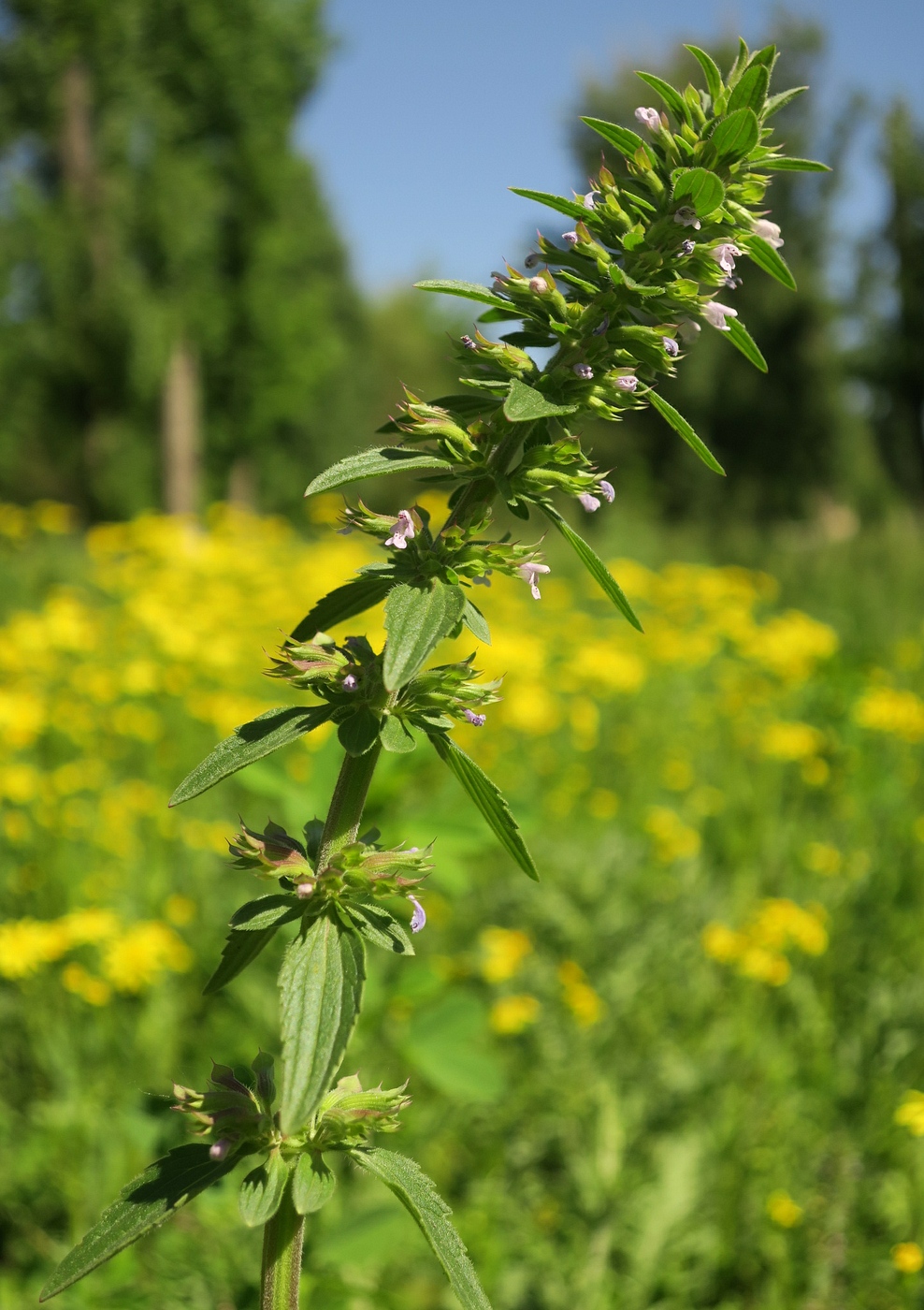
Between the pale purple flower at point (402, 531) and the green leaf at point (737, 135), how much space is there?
33cm

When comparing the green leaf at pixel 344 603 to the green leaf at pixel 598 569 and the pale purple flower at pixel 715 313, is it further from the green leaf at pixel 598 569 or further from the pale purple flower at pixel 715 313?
the pale purple flower at pixel 715 313

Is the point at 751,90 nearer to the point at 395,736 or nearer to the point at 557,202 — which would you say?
the point at 557,202

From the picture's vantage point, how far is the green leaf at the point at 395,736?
0.71 m

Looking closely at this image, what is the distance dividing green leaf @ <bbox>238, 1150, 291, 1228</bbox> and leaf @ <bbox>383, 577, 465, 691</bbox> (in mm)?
372

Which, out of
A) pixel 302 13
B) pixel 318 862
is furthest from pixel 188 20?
pixel 318 862

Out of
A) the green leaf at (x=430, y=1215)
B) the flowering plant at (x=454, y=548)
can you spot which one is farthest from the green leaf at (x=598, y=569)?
the green leaf at (x=430, y=1215)

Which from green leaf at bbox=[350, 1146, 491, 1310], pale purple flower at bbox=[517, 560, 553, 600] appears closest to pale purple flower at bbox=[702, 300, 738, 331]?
pale purple flower at bbox=[517, 560, 553, 600]

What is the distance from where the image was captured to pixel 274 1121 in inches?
30.7

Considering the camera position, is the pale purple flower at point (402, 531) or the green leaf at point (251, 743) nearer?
the green leaf at point (251, 743)

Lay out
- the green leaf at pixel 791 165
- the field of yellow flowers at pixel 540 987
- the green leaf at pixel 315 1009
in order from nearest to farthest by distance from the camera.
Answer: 1. the green leaf at pixel 315 1009
2. the green leaf at pixel 791 165
3. the field of yellow flowers at pixel 540 987

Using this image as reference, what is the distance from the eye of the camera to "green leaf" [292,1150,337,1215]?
698 mm

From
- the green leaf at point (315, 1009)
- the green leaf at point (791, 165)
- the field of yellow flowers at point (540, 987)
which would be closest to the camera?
the green leaf at point (315, 1009)

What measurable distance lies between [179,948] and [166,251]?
13.6 m

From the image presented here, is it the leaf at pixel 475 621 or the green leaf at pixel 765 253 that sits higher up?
the green leaf at pixel 765 253
